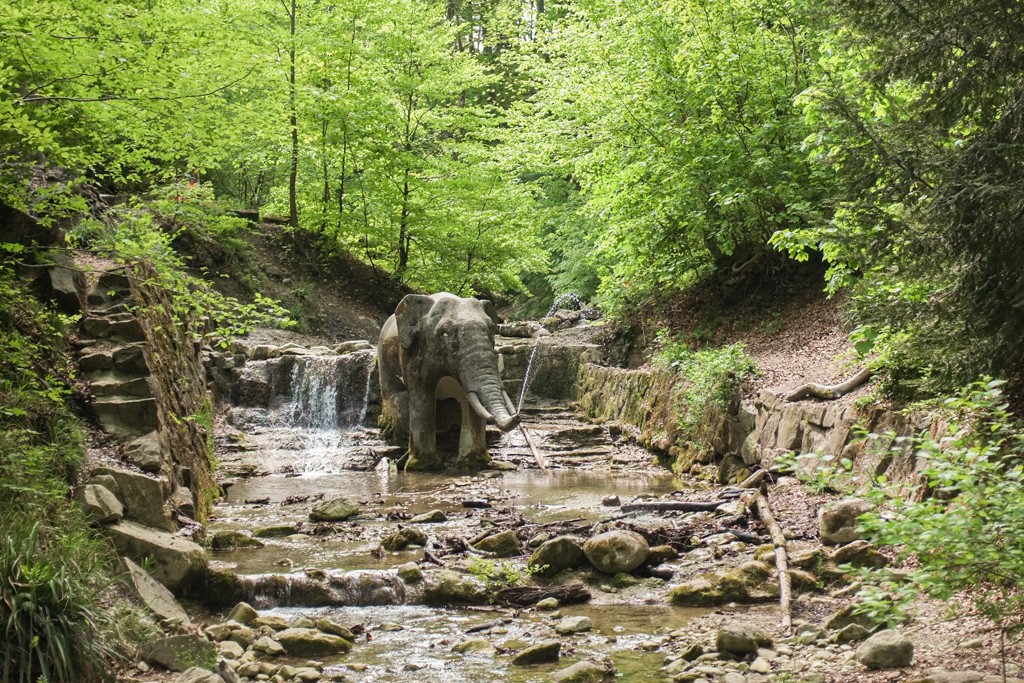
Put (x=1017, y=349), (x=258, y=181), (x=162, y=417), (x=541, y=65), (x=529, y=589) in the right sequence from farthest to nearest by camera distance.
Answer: (x=258, y=181), (x=541, y=65), (x=162, y=417), (x=529, y=589), (x=1017, y=349)

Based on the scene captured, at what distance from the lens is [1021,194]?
4945 mm

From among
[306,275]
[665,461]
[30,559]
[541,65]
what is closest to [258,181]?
[306,275]

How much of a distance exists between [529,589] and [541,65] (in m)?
18.9

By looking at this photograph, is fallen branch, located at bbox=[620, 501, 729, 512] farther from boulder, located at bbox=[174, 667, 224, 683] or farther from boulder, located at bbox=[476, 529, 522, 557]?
boulder, located at bbox=[174, 667, 224, 683]

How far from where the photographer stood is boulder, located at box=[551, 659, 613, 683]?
5.07m

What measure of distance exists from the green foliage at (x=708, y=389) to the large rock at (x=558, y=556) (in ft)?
15.6

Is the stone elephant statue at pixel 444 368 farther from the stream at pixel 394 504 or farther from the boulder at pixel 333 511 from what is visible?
the boulder at pixel 333 511

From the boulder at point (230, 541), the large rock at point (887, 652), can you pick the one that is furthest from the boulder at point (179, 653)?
the large rock at point (887, 652)

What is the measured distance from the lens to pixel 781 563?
6.70 metres

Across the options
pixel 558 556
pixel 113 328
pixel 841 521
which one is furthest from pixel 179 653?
pixel 841 521

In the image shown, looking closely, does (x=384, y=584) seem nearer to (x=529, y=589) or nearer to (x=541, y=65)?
(x=529, y=589)

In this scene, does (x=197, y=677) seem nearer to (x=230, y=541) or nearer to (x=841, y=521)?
(x=230, y=541)

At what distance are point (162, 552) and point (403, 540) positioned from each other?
2.43 m

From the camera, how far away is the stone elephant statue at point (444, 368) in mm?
12320
